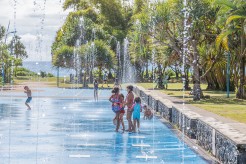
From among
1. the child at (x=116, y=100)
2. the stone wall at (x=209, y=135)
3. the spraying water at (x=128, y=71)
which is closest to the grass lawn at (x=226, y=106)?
the stone wall at (x=209, y=135)

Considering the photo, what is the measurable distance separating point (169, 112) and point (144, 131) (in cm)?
307

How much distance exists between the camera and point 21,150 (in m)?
14.8

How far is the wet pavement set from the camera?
13586 mm

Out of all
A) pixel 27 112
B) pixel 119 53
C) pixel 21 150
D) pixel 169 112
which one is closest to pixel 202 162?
pixel 21 150

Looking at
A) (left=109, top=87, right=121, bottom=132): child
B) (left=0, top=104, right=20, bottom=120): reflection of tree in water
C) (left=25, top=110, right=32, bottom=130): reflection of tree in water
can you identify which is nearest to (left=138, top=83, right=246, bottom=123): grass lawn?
(left=109, top=87, right=121, bottom=132): child

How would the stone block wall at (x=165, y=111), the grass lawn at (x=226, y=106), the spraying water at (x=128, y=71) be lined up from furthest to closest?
the spraying water at (x=128, y=71)
the grass lawn at (x=226, y=106)
the stone block wall at (x=165, y=111)

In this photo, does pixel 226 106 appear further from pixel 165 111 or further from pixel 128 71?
pixel 128 71

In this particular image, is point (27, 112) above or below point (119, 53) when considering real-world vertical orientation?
below

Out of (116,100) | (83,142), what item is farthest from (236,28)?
(83,142)

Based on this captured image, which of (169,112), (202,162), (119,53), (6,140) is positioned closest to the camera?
(202,162)

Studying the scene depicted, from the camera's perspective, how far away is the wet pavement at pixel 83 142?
13.6 metres

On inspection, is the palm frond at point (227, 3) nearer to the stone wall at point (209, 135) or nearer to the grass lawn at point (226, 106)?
the grass lawn at point (226, 106)

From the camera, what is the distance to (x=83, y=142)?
54.6 ft

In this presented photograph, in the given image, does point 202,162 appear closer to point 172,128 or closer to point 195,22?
point 172,128
